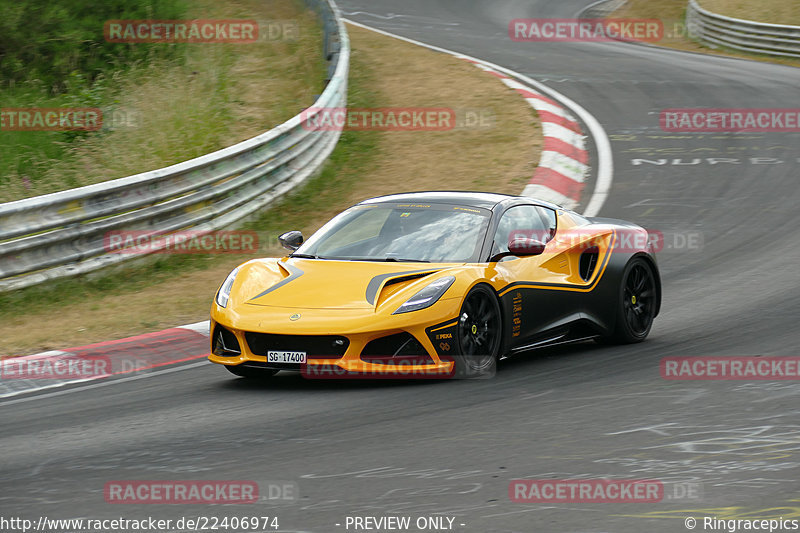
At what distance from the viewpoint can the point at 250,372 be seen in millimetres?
7766

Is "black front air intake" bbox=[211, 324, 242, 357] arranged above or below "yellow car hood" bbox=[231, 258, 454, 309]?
below

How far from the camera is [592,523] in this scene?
4.57m

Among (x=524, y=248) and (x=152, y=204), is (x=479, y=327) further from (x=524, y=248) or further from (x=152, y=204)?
(x=152, y=204)

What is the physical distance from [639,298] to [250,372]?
10.7ft

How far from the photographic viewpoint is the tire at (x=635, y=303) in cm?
884

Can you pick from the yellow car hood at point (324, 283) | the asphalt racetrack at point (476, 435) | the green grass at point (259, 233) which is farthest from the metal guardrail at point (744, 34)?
the yellow car hood at point (324, 283)

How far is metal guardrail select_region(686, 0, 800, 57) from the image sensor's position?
27341 millimetres

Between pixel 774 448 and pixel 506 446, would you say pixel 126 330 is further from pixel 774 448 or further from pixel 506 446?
pixel 774 448

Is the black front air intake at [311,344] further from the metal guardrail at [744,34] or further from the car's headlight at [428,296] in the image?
the metal guardrail at [744,34]

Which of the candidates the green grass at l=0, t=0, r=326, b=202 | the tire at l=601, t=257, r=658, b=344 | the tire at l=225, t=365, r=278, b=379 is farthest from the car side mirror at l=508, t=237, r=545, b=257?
the green grass at l=0, t=0, r=326, b=202

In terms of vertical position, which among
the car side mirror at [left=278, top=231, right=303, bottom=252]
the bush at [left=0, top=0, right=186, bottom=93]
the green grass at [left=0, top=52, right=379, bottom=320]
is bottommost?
the green grass at [left=0, top=52, right=379, bottom=320]

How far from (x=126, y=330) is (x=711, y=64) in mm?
18865

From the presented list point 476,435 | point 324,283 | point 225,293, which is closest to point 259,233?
point 225,293

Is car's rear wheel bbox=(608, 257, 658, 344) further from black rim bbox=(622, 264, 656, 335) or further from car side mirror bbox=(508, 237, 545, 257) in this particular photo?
car side mirror bbox=(508, 237, 545, 257)
